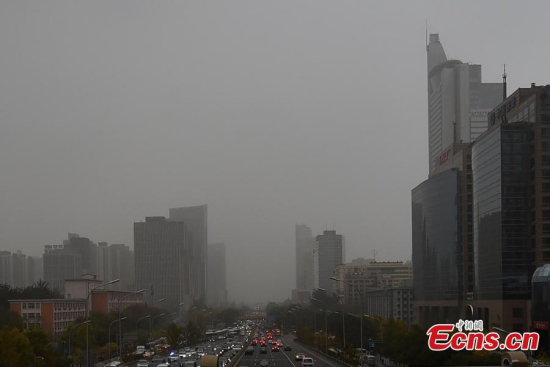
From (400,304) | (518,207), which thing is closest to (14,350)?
(518,207)

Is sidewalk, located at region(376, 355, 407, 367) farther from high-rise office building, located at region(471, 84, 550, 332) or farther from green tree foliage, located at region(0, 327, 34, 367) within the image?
green tree foliage, located at region(0, 327, 34, 367)

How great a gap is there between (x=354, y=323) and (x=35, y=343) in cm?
4557

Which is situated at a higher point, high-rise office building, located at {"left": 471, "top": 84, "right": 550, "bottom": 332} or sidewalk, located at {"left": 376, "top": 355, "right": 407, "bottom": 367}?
high-rise office building, located at {"left": 471, "top": 84, "right": 550, "bottom": 332}

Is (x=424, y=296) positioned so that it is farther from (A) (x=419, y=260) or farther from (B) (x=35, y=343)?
(B) (x=35, y=343)

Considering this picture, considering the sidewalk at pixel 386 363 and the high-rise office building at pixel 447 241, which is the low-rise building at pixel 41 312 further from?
the high-rise office building at pixel 447 241

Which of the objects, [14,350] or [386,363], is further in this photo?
[386,363]

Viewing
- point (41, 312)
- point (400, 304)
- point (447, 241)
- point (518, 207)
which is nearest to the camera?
point (518, 207)

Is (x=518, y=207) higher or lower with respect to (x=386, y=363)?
higher

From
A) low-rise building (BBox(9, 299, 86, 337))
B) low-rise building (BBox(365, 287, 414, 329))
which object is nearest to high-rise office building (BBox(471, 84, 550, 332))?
low-rise building (BBox(9, 299, 86, 337))

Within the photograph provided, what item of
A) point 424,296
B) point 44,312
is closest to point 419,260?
point 424,296

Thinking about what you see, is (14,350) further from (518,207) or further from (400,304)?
(400,304)

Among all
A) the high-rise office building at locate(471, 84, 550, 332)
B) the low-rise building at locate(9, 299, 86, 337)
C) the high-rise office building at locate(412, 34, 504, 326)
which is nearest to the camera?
the high-rise office building at locate(471, 84, 550, 332)

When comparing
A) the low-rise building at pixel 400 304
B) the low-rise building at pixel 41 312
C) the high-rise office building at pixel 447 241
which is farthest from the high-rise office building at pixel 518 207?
the low-rise building at pixel 400 304

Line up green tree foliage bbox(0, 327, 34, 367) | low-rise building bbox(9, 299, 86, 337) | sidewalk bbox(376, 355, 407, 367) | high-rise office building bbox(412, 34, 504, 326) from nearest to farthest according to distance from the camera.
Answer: green tree foliage bbox(0, 327, 34, 367), sidewalk bbox(376, 355, 407, 367), low-rise building bbox(9, 299, 86, 337), high-rise office building bbox(412, 34, 504, 326)
